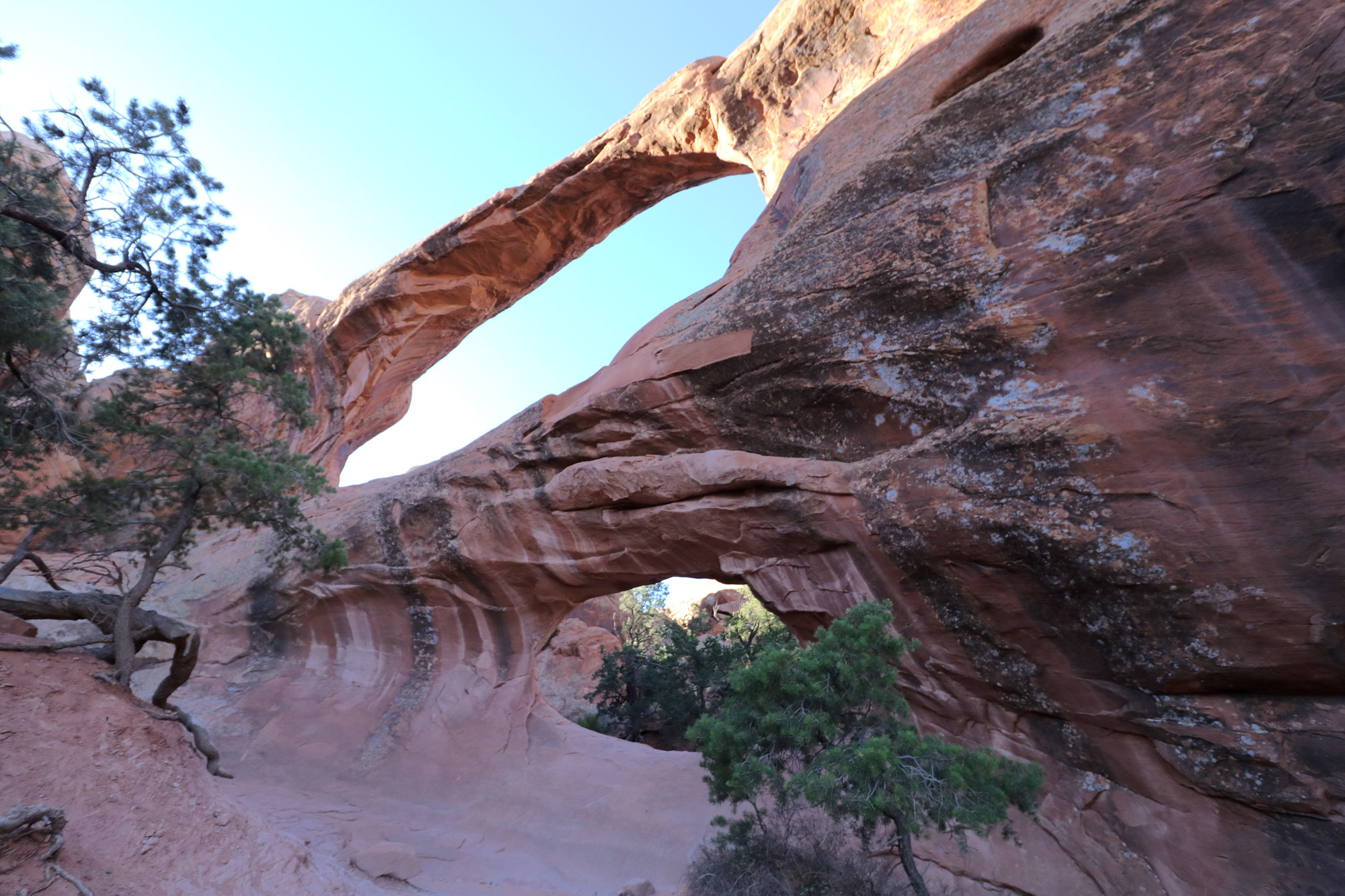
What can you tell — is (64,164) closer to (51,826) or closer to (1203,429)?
(51,826)

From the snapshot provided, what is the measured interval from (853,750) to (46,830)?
6.59m

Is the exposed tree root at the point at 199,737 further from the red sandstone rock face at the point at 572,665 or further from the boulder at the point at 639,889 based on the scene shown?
the red sandstone rock face at the point at 572,665

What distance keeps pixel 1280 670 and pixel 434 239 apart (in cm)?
1778

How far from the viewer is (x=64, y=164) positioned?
8047 mm

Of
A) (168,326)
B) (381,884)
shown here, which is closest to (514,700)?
(381,884)

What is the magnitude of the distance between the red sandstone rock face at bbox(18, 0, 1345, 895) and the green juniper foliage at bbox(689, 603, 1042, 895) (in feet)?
4.60

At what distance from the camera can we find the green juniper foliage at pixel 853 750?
539 centimetres

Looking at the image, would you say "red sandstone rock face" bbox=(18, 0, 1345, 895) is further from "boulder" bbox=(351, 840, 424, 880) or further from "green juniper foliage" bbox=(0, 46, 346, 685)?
"green juniper foliage" bbox=(0, 46, 346, 685)

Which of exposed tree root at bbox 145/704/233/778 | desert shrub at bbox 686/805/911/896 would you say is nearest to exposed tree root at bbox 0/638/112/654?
exposed tree root at bbox 145/704/233/778

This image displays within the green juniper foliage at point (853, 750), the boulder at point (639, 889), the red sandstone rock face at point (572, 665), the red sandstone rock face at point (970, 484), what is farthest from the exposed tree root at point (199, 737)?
the red sandstone rock face at point (572, 665)

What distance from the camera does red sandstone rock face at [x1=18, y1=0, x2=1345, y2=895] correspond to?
18.3 feet

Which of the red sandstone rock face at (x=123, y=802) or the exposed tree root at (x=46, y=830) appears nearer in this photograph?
the exposed tree root at (x=46, y=830)

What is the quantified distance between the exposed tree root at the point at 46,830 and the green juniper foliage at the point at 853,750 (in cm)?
511

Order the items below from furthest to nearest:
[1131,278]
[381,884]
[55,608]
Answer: [55,608], [381,884], [1131,278]
